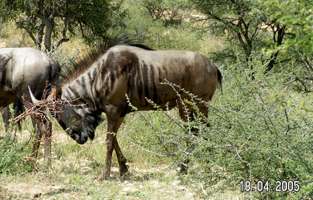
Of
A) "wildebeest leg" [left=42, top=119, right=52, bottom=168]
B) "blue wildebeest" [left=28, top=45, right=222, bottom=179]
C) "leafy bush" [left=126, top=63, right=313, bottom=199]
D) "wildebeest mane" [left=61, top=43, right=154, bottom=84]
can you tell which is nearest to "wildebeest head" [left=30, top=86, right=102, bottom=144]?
"blue wildebeest" [left=28, top=45, right=222, bottom=179]

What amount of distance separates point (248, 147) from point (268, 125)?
0.24 metres

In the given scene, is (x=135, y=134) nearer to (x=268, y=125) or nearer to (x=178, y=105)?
(x=178, y=105)

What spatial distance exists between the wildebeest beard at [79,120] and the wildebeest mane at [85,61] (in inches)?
17.1

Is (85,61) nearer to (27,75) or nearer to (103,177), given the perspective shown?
(27,75)

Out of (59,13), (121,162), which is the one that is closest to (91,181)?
(121,162)

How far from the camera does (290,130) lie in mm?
4191

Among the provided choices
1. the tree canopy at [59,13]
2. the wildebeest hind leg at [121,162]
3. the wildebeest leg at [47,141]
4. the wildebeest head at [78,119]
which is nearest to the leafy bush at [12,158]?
the wildebeest leg at [47,141]

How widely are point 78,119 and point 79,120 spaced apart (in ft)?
0.06

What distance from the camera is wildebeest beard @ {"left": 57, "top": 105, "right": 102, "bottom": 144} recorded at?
6930 mm

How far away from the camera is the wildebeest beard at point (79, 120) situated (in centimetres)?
693

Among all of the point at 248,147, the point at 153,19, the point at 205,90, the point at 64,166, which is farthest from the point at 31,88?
the point at 153,19

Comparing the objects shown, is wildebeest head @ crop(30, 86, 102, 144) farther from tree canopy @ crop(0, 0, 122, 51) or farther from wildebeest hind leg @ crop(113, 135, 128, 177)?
tree canopy @ crop(0, 0, 122, 51)

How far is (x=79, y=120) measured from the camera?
22.8 ft

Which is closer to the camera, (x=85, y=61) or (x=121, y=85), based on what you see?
(x=121, y=85)
